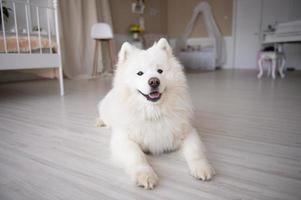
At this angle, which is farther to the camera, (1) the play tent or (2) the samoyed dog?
(1) the play tent

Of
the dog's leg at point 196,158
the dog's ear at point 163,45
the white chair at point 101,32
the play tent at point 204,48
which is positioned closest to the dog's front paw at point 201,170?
the dog's leg at point 196,158

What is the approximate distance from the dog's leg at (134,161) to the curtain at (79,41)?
4.11m

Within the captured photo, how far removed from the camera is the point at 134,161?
894 mm

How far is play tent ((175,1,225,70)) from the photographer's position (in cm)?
661

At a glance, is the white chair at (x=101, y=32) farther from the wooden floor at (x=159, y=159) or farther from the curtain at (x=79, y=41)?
the wooden floor at (x=159, y=159)

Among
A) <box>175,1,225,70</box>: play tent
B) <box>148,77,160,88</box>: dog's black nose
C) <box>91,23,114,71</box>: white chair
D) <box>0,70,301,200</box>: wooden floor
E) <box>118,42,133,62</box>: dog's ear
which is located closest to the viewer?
<box>0,70,301,200</box>: wooden floor

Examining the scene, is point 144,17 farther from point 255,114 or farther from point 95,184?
point 95,184

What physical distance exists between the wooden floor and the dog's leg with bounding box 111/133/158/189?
0.03 metres

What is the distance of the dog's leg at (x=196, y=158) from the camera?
2.77ft

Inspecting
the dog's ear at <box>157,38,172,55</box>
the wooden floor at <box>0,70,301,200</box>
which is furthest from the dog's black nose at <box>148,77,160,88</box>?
the wooden floor at <box>0,70,301,200</box>

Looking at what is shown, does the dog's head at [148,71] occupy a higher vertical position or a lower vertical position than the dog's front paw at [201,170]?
higher

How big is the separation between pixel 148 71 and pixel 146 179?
0.45 m

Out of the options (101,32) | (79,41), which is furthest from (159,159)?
(79,41)

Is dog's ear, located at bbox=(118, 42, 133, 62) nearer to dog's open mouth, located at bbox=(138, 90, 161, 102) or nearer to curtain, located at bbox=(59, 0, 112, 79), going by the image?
dog's open mouth, located at bbox=(138, 90, 161, 102)
